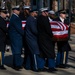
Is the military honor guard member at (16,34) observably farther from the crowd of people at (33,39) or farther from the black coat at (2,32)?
the black coat at (2,32)

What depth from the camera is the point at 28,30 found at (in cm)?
1024

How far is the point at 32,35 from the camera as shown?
10219 millimetres

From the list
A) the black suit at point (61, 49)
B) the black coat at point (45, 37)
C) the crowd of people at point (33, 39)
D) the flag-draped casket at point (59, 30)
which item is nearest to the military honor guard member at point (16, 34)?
the crowd of people at point (33, 39)

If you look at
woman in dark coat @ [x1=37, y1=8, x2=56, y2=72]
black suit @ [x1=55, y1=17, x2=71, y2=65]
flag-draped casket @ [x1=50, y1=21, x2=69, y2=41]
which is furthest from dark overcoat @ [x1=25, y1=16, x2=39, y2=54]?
black suit @ [x1=55, y1=17, x2=71, y2=65]

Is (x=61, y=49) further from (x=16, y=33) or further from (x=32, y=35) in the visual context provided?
(x=16, y=33)

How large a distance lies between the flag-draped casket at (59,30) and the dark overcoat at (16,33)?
2.91 ft

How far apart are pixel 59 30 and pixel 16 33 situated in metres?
1.17

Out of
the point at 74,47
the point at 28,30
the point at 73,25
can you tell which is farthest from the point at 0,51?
the point at 73,25

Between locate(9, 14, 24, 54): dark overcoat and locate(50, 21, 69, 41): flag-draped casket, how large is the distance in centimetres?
89

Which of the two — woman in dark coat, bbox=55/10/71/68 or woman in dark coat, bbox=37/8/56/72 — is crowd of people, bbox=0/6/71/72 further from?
woman in dark coat, bbox=55/10/71/68

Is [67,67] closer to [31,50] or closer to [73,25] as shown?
[31,50]

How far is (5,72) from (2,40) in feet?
3.00

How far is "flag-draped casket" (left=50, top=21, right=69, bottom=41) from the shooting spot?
33.7 ft

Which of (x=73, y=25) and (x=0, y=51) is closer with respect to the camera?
(x=0, y=51)
